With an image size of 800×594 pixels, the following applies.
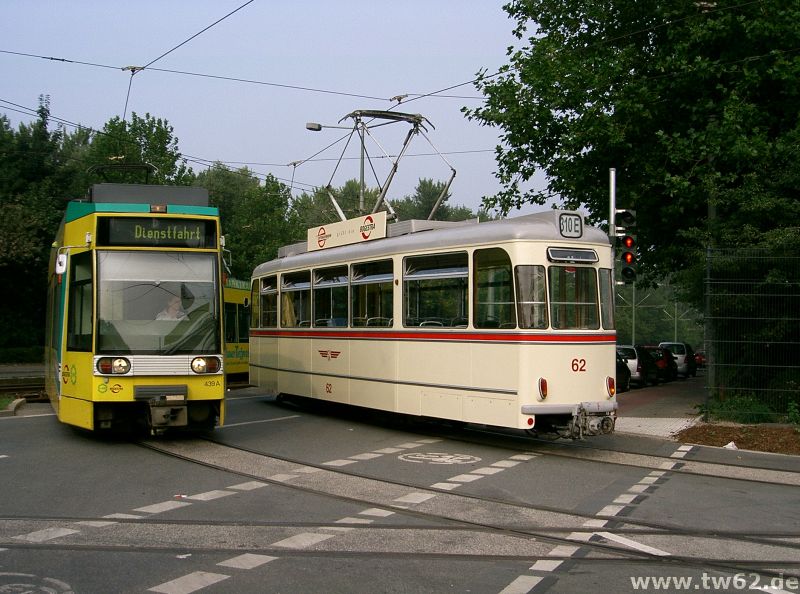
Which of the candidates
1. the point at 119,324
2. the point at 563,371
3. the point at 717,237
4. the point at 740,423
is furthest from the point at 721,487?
the point at 717,237

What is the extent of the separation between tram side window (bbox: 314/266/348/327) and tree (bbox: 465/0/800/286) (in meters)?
7.24

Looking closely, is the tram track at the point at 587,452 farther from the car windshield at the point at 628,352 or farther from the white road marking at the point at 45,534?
the car windshield at the point at 628,352

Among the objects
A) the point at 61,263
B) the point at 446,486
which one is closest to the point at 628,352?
the point at 446,486

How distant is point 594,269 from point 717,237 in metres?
6.82

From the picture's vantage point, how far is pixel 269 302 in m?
19.4

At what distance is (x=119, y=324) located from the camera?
38.6 ft

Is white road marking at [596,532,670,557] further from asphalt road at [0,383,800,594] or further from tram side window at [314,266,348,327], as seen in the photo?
tram side window at [314,266,348,327]

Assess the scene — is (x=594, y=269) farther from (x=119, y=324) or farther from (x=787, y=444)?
(x=119, y=324)

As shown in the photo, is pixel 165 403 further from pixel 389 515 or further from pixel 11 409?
pixel 11 409

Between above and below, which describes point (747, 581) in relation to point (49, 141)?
below

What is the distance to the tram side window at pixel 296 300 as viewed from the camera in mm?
17250

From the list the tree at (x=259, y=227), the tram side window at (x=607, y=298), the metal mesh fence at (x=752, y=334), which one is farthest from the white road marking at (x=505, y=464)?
the tree at (x=259, y=227)

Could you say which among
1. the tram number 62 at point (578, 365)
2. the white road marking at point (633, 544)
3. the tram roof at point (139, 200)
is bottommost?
the white road marking at point (633, 544)

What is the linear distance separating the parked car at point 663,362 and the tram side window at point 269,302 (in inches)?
696
